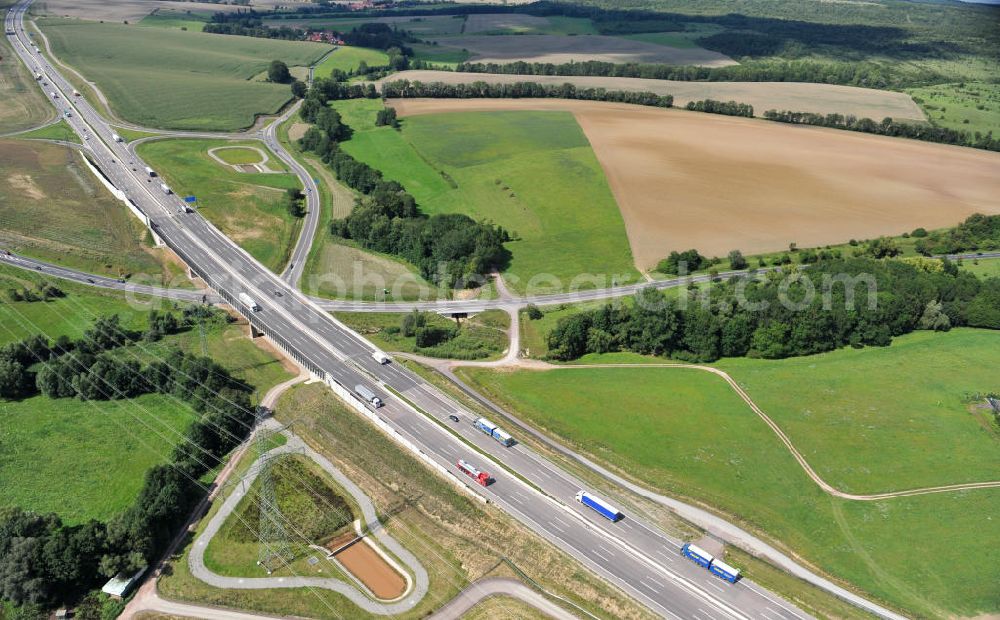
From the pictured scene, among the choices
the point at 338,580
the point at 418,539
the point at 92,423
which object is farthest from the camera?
the point at 92,423

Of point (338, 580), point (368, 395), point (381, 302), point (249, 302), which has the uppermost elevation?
point (249, 302)

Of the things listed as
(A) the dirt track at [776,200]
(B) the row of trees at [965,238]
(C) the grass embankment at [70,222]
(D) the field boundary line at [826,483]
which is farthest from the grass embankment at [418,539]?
(B) the row of trees at [965,238]

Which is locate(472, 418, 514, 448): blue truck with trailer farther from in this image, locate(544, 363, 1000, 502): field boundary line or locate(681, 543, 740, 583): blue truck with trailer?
locate(544, 363, 1000, 502): field boundary line

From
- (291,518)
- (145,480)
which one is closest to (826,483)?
(291,518)

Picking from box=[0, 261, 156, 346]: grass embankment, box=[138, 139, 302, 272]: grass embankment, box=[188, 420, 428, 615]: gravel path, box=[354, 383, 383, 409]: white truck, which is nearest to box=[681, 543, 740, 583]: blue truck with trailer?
box=[188, 420, 428, 615]: gravel path

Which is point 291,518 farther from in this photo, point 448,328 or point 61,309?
point 61,309

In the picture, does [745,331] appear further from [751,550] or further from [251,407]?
[251,407]

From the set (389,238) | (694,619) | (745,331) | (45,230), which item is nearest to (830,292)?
(745,331)

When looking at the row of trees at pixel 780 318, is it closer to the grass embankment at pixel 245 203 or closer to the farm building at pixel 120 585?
the farm building at pixel 120 585
